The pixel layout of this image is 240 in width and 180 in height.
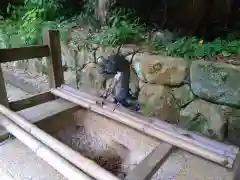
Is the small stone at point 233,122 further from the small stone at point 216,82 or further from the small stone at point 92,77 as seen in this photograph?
the small stone at point 92,77

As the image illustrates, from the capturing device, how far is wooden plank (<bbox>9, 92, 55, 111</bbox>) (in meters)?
1.48

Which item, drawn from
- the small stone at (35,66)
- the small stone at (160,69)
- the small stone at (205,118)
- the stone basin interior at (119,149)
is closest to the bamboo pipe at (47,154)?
the stone basin interior at (119,149)

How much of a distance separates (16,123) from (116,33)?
1233 mm

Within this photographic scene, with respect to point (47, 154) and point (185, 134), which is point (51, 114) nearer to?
point (47, 154)

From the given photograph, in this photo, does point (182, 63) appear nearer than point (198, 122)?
Yes

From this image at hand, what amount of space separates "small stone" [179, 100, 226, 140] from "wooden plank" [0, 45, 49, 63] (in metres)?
1.17

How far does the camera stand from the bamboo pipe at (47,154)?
0.89m

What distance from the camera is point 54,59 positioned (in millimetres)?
1542

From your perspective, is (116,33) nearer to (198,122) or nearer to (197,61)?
(197,61)

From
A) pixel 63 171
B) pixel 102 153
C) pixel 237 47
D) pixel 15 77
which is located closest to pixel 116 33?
pixel 237 47

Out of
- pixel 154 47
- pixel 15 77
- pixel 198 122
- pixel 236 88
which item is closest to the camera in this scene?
pixel 236 88

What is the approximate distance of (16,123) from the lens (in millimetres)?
1229

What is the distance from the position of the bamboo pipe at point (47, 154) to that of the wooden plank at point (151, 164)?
18cm

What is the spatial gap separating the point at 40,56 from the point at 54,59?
0.33ft
